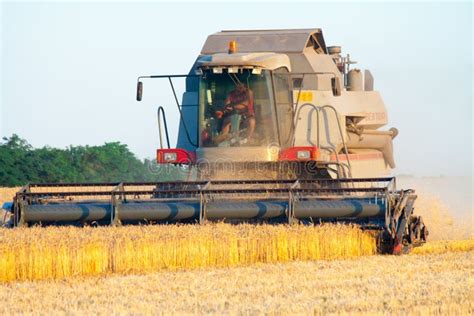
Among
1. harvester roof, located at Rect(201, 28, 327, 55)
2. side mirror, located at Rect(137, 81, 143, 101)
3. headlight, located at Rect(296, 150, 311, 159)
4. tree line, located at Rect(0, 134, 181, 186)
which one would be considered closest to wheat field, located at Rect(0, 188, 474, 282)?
headlight, located at Rect(296, 150, 311, 159)

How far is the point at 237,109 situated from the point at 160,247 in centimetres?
300

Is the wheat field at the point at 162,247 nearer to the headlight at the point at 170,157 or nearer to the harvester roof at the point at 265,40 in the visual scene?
the headlight at the point at 170,157

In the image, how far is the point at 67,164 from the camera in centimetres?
2770

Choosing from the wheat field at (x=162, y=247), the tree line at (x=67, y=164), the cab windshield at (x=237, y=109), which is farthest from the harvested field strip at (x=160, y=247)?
the tree line at (x=67, y=164)

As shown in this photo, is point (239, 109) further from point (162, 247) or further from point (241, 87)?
point (162, 247)

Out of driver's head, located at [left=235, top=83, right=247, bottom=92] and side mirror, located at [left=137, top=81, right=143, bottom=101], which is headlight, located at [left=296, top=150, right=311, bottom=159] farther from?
side mirror, located at [left=137, top=81, right=143, bottom=101]

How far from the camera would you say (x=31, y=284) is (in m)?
7.18

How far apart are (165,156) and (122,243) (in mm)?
3284

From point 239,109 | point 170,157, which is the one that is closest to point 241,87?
point 239,109

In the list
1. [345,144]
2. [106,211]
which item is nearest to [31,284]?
[106,211]

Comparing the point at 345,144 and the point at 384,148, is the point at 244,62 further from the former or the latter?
the point at 384,148

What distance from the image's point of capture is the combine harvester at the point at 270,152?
30.3 feet

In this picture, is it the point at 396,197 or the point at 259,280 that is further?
the point at 396,197

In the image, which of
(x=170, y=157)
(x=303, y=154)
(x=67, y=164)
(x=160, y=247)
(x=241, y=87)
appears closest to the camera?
(x=160, y=247)
